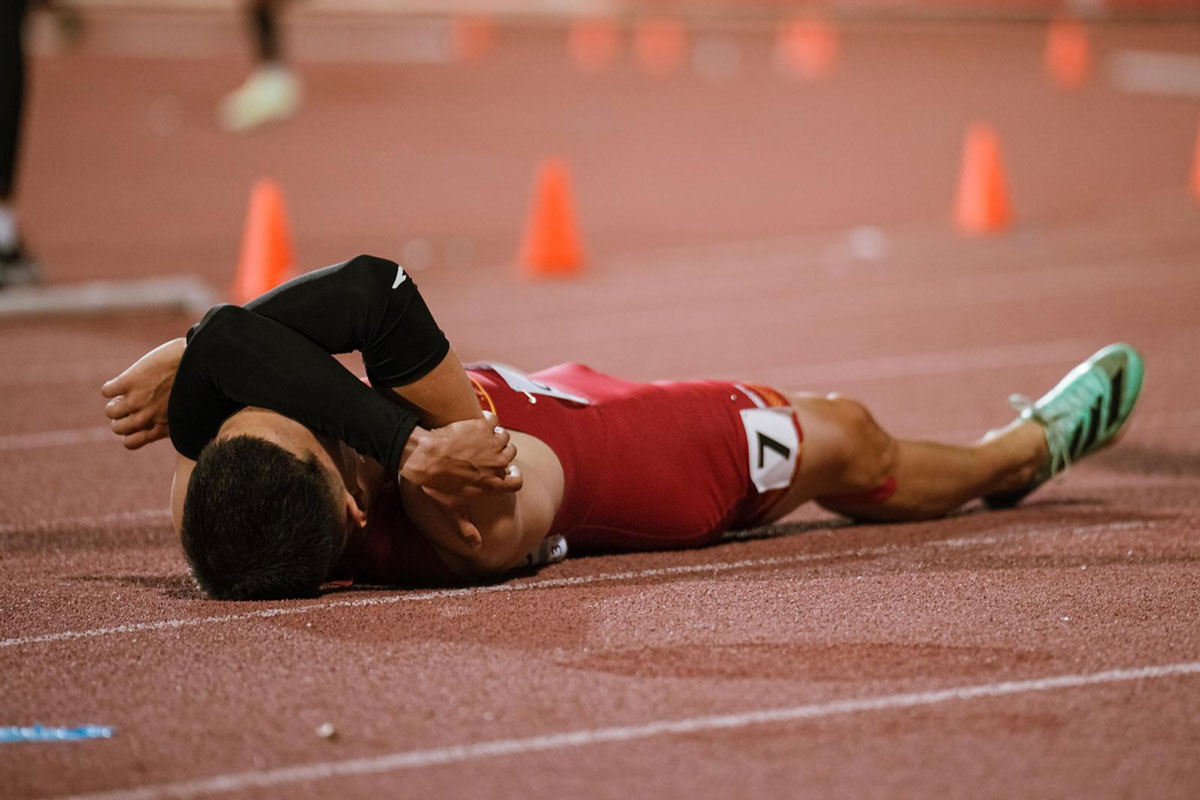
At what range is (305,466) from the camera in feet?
10.4

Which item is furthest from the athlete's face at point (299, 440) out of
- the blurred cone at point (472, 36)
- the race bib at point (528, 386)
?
the blurred cone at point (472, 36)

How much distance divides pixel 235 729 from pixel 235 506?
1.67 ft

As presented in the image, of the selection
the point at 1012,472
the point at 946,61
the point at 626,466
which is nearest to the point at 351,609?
the point at 626,466

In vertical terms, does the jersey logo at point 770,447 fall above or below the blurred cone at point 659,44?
below

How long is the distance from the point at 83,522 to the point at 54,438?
4.65 feet

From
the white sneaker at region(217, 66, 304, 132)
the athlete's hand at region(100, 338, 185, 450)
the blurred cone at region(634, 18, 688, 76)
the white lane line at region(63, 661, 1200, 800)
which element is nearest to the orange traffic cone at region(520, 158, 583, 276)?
the white sneaker at region(217, 66, 304, 132)

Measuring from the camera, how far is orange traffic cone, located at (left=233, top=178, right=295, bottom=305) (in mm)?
9047

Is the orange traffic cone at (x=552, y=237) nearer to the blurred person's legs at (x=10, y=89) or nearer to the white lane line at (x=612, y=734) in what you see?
the blurred person's legs at (x=10, y=89)

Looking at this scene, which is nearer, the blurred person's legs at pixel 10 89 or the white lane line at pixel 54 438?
→ the white lane line at pixel 54 438

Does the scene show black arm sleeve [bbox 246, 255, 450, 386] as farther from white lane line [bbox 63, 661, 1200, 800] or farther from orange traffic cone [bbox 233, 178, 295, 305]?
orange traffic cone [bbox 233, 178, 295, 305]

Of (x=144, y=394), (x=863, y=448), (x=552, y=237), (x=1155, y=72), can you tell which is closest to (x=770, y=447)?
(x=863, y=448)

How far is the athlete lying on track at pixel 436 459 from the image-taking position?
324 centimetres

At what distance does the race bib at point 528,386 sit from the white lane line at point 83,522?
1.46 meters

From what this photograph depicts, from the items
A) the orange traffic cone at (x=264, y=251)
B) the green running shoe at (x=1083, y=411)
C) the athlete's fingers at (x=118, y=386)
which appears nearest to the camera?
the athlete's fingers at (x=118, y=386)
